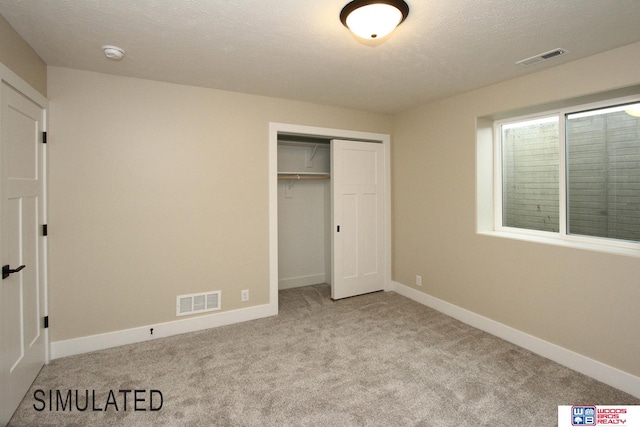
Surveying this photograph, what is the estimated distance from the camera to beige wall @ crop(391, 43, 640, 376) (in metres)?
2.28

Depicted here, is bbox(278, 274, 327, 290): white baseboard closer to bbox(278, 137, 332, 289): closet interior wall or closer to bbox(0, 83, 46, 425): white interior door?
bbox(278, 137, 332, 289): closet interior wall

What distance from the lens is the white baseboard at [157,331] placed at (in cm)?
271

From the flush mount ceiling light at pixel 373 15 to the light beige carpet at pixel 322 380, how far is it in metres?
2.36

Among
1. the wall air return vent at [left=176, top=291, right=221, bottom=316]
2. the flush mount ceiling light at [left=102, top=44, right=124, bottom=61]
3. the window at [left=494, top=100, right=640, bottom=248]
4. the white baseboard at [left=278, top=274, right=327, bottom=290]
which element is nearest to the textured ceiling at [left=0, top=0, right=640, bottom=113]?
the flush mount ceiling light at [left=102, top=44, right=124, bottom=61]

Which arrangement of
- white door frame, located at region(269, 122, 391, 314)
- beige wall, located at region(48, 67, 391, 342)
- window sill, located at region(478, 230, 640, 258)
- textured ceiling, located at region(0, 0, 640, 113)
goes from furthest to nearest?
white door frame, located at region(269, 122, 391, 314)
beige wall, located at region(48, 67, 391, 342)
window sill, located at region(478, 230, 640, 258)
textured ceiling, located at region(0, 0, 640, 113)

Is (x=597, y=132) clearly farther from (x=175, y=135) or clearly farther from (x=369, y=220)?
(x=175, y=135)

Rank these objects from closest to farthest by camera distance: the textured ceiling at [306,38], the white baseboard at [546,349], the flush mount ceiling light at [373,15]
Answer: the flush mount ceiling light at [373,15] < the textured ceiling at [306,38] < the white baseboard at [546,349]

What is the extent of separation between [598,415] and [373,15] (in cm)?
283

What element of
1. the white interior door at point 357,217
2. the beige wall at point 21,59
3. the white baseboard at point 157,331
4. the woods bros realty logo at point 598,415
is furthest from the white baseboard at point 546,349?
the beige wall at point 21,59

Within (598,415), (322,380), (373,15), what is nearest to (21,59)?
(373,15)

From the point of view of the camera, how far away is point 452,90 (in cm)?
326

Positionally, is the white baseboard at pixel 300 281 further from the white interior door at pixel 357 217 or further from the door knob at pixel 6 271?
the door knob at pixel 6 271

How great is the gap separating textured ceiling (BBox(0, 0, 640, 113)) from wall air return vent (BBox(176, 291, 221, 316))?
7.03ft

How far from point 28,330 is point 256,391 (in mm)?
1748
